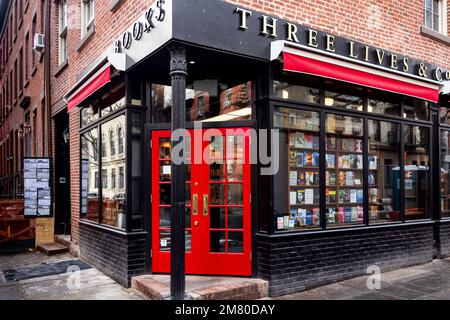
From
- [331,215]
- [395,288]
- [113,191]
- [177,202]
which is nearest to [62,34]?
[113,191]

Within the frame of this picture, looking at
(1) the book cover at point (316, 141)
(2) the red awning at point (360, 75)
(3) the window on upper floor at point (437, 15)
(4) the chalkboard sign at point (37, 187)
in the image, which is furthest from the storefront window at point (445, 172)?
(4) the chalkboard sign at point (37, 187)

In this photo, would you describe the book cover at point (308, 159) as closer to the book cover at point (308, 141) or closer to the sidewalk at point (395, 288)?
the book cover at point (308, 141)

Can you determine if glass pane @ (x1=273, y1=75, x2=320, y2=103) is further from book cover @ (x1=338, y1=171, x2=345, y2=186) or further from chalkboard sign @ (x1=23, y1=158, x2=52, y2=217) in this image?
chalkboard sign @ (x1=23, y1=158, x2=52, y2=217)

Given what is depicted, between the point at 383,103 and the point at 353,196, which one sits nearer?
the point at 353,196

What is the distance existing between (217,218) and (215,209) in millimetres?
135

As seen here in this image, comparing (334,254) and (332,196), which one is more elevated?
(332,196)

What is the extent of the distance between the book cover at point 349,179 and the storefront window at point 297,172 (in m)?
0.70

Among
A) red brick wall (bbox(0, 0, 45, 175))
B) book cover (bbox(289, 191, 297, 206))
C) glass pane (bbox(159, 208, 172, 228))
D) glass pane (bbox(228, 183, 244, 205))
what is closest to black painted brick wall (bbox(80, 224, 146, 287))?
glass pane (bbox(159, 208, 172, 228))

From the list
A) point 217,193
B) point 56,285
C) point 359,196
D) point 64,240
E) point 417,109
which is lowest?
point 56,285

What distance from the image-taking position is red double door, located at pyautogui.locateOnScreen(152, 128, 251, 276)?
5984mm

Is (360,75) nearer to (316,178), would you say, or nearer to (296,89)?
(296,89)

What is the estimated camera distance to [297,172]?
6.30 m
